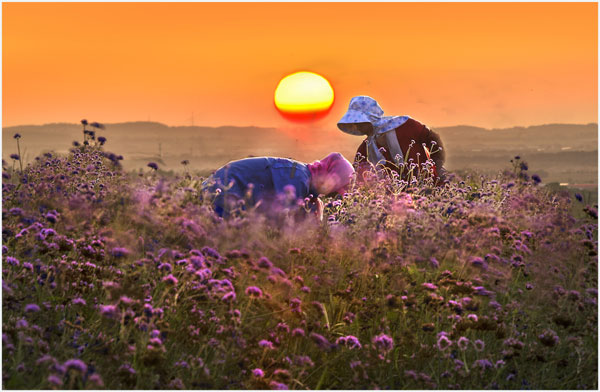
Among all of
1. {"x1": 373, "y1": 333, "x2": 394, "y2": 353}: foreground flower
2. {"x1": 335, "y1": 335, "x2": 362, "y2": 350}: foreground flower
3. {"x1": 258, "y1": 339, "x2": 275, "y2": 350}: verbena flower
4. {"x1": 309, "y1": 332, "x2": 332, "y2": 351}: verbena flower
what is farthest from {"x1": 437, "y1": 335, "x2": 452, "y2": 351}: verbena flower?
{"x1": 258, "y1": 339, "x2": 275, "y2": 350}: verbena flower

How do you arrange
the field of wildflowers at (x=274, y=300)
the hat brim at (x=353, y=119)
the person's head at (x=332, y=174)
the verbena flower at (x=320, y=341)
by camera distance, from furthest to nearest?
the hat brim at (x=353, y=119) < the person's head at (x=332, y=174) < the verbena flower at (x=320, y=341) < the field of wildflowers at (x=274, y=300)

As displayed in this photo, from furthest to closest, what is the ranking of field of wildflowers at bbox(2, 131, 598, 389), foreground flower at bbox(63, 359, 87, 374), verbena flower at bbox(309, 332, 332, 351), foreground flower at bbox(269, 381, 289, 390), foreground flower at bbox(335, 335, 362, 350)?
foreground flower at bbox(335, 335, 362, 350) < verbena flower at bbox(309, 332, 332, 351) < field of wildflowers at bbox(2, 131, 598, 389) < foreground flower at bbox(269, 381, 289, 390) < foreground flower at bbox(63, 359, 87, 374)

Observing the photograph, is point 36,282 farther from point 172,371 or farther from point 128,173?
point 128,173

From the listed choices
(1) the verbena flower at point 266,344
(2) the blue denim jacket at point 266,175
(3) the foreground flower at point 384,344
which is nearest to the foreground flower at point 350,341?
(3) the foreground flower at point 384,344

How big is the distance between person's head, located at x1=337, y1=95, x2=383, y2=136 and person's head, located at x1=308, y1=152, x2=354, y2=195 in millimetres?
2778

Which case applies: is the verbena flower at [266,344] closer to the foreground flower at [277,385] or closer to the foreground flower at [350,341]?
the foreground flower at [277,385]

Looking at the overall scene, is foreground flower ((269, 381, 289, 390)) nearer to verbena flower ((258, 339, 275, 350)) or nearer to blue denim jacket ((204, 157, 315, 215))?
verbena flower ((258, 339, 275, 350))

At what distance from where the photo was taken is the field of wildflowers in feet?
11.0

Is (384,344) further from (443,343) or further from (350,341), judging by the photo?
(443,343)

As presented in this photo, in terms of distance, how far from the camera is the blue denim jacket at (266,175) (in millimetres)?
6211

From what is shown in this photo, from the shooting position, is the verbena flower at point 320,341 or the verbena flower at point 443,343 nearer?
the verbena flower at point 320,341

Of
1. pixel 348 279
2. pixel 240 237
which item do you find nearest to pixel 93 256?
pixel 240 237

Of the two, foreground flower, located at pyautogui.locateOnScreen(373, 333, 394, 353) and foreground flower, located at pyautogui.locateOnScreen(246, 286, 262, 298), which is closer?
foreground flower, located at pyautogui.locateOnScreen(246, 286, 262, 298)

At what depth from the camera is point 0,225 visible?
4.00m
